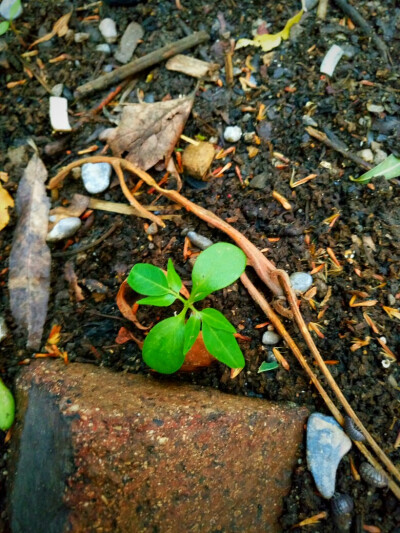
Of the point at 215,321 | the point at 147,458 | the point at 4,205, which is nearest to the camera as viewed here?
the point at 147,458

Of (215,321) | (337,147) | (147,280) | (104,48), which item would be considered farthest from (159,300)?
(104,48)

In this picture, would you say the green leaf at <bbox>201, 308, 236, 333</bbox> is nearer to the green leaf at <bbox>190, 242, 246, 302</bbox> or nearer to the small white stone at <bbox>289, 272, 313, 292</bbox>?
the green leaf at <bbox>190, 242, 246, 302</bbox>

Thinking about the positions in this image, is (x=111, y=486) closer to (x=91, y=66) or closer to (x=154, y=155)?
(x=154, y=155)

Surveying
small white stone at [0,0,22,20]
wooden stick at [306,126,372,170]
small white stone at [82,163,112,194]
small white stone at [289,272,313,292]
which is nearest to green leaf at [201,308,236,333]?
small white stone at [289,272,313,292]

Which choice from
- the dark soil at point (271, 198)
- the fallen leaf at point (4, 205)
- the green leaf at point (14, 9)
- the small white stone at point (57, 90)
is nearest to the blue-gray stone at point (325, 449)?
the dark soil at point (271, 198)

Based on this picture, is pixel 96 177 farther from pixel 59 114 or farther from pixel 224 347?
pixel 224 347

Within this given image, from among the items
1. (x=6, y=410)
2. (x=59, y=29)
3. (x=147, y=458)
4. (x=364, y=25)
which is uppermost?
(x=364, y=25)

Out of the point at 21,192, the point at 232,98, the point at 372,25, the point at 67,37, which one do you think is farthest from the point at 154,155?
the point at 372,25
